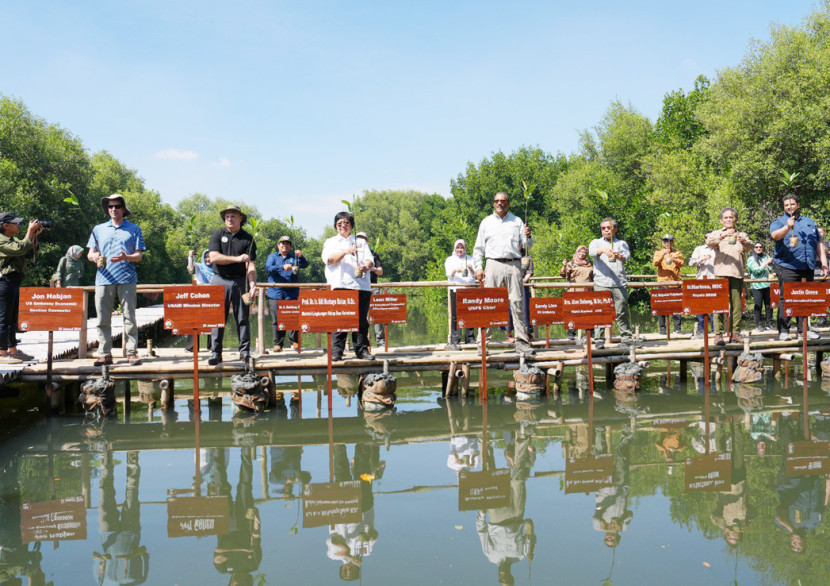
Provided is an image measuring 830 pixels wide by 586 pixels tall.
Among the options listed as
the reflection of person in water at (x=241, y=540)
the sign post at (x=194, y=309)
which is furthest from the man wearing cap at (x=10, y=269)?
the reflection of person in water at (x=241, y=540)

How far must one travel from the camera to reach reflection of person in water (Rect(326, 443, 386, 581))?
151 inches

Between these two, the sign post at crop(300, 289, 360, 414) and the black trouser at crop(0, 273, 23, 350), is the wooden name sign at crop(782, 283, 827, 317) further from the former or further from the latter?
the black trouser at crop(0, 273, 23, 350)

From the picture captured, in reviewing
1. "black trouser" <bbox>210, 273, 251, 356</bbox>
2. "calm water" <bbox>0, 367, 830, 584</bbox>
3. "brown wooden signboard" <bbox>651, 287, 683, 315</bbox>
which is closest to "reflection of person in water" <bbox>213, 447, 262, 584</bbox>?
"calm water" <bbox>0, 367, 830, 584</bbox>

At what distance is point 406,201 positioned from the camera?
79250 millimetres

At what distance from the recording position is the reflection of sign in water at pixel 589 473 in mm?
5062

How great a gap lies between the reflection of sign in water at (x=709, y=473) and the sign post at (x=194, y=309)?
527cm

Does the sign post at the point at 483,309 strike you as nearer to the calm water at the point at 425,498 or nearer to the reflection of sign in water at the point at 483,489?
the calm water at the point at 425,498

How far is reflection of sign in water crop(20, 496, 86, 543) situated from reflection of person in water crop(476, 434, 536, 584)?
2558mm

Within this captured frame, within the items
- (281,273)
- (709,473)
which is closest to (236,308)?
(281,273)

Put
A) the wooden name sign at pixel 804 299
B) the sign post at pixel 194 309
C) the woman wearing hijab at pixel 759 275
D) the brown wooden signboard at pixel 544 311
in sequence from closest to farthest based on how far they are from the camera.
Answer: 1. the sign post at pixel 194 309
2. the wooden name sign at pixel 804 299
3. the brown wooden signboard at pixel 544 311
4. the woman wearing hijab at pixel 759 275

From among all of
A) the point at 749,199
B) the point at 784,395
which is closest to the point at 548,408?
the point at 784,395

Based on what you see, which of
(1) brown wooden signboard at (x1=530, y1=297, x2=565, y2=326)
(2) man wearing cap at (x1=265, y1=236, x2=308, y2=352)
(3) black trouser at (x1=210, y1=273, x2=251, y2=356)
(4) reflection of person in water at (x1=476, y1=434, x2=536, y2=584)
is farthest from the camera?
(2) man wearing cap at (x1=265, y1=236, x2=308, y2=352)

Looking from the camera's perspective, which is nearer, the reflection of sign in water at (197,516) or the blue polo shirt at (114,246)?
the reflection of sign in water at (197,516)

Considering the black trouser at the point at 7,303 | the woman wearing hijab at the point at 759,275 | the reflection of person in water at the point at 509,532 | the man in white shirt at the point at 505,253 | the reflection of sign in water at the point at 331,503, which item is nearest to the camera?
the reflection of person in water at the point at 509,532
